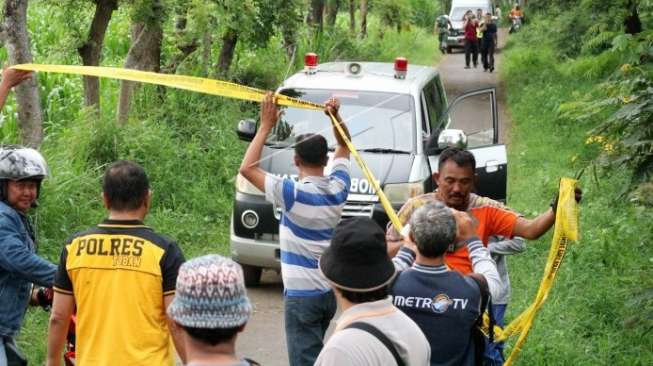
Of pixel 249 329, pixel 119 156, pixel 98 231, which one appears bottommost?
pixel 249 329

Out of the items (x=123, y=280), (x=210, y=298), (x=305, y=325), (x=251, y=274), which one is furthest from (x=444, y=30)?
(x=210, y=298)

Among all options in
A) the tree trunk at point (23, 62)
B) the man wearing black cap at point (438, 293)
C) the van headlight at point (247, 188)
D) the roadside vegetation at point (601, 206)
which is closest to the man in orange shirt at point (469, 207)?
the roadside vegetation at point (601, 206)

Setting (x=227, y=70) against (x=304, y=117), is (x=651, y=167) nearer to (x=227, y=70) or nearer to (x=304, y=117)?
(x=304, y=117)

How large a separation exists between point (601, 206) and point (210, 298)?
10.1 metres

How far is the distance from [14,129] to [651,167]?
8.65 meters

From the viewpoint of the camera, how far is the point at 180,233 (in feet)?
37.0

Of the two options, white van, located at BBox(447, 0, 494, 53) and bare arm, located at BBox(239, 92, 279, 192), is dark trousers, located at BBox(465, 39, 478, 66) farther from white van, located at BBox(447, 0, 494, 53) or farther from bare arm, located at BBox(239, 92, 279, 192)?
bare arm, located at BBox(239, 92, 279, 192)

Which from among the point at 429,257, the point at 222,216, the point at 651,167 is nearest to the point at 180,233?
the point at 222,216

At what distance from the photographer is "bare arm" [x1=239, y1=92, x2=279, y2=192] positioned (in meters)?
5.80

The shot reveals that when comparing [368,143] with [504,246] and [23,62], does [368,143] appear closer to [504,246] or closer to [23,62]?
[23,62]

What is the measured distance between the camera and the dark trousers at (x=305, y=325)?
5.90m

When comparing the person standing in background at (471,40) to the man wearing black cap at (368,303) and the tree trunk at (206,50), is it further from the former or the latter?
the man wearing black cap at (368,303)

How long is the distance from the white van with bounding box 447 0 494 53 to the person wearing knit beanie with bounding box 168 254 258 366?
33852 mm

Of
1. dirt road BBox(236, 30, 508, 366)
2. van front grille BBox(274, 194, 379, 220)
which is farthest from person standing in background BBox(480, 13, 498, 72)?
van front grille BBox(274, 194, 379, 220)
